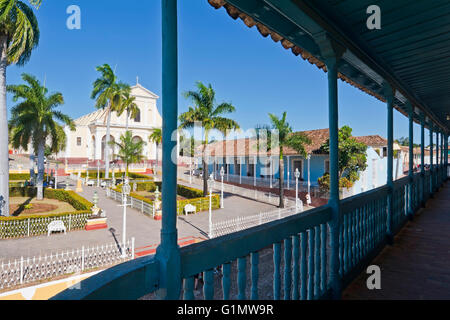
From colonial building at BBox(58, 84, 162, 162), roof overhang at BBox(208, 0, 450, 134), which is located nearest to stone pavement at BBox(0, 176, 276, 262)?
roof overhang at BBox(208, 0, 450, 134)

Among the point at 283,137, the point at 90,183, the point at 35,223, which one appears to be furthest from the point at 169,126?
the point at 90,183

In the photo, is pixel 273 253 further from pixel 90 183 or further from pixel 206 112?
pixel 90 183

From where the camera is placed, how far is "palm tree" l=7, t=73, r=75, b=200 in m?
16.3

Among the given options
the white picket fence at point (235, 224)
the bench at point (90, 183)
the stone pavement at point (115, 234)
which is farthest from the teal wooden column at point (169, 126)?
the bench at point (90, 183)

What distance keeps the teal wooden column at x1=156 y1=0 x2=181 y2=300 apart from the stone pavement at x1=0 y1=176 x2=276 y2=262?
8.99 metres

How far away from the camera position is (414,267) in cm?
338

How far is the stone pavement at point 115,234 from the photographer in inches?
353

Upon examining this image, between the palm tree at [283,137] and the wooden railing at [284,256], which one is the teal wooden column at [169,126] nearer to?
the wooden railing at [284,256]

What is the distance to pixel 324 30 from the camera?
262 centimetres

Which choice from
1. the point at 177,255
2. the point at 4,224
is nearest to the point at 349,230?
the point at 177,255

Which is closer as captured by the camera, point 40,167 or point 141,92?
point 40,167

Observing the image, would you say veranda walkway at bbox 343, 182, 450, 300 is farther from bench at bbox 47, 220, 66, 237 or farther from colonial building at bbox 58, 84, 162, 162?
colonial building at bbox 58, 84, 162, 162

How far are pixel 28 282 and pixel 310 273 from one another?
8.19 metres

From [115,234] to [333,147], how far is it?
34.3 ft
